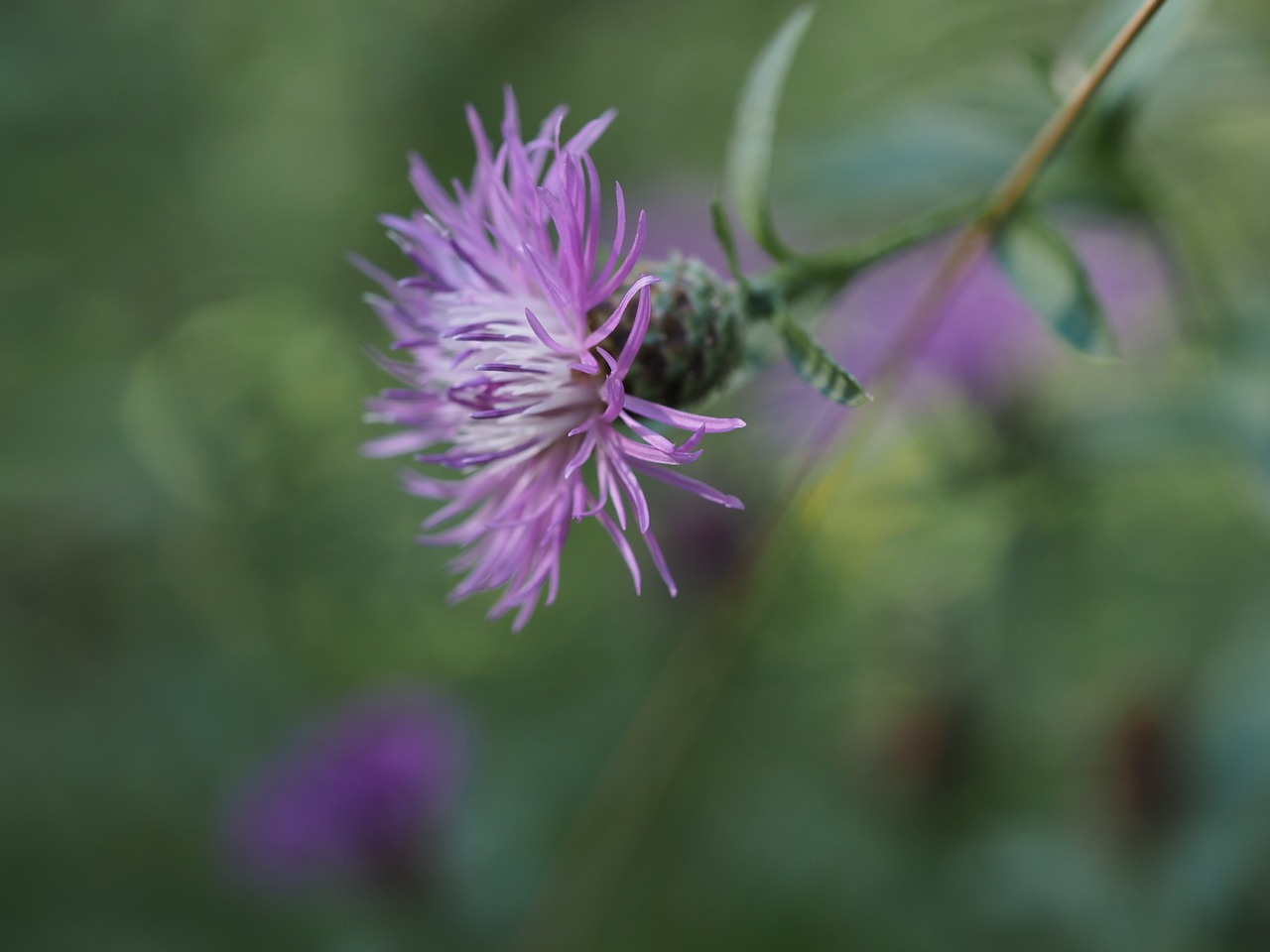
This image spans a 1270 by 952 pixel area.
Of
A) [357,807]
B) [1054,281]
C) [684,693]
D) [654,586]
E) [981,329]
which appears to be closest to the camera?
[1054,281]

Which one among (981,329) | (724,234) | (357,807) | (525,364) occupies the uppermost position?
(981,329)

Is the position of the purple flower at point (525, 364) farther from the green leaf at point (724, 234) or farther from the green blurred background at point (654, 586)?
the green blurred background at point (654, 586)

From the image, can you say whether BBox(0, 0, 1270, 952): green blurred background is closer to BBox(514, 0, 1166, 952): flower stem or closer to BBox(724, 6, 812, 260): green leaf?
BBox(514, 0, 1166, 952): flower stem

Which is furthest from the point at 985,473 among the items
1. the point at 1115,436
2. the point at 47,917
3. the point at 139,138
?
the point at 139,138

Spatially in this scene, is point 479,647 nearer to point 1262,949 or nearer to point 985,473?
point 985,473

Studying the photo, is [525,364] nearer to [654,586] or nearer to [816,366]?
[816,366]

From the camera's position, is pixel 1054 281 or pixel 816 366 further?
pixel 1054 281

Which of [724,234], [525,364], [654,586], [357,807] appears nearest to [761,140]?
[724,234]
